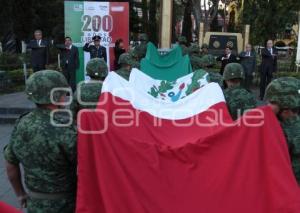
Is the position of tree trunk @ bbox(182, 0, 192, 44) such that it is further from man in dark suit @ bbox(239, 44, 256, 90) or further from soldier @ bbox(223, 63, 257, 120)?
soldier @ bbox(223, 63, 257, 120)

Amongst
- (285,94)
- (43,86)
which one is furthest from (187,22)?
(43,86)

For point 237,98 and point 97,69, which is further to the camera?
point 97,69

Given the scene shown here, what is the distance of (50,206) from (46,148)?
415 mm

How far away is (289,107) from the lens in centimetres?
384

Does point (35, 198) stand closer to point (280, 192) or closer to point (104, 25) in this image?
point (280, 192)

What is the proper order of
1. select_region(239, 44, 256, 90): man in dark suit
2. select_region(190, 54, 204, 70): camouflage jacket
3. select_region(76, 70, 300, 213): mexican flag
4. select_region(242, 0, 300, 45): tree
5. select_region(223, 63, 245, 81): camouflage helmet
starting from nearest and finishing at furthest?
select_region(76, 70, 300, 213): mexican flag, select_region(223, 63, 245, 81): camouflage helmet, select_region(190, 54, 204, 70): camouflage jacket, select_region(239, 44, 256, 90): man in dark suit, select_region(242, 0, 300, 45): tree

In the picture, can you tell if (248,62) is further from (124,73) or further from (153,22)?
(153,22)

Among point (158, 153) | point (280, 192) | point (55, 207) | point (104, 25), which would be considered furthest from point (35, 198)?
point (104, 25)

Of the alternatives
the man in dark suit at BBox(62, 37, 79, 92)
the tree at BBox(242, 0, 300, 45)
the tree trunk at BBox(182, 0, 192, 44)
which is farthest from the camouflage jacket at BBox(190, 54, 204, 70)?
the tree trunk at BBox(182, 0, 192, 44)

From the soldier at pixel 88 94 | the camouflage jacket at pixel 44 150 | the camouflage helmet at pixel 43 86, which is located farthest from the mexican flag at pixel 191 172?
the soldier at pixel 88 94

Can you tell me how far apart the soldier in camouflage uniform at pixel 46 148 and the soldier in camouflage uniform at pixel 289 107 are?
1526 millimetres

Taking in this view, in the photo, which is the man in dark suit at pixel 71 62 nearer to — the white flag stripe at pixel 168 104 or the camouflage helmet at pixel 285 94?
the white flag stripe at pixel 168 104

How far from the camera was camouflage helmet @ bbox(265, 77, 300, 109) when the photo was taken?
3.84 m

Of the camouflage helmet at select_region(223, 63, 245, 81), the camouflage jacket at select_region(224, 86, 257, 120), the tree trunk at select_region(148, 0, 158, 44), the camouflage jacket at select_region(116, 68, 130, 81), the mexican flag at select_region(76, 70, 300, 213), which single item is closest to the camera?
the mexican flag at select_region(76, 70, 300, 213)
